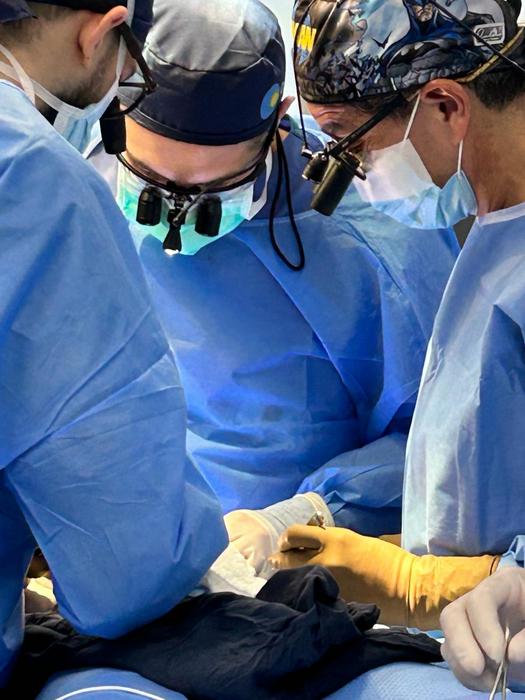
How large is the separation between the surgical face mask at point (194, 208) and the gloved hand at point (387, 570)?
0.70m

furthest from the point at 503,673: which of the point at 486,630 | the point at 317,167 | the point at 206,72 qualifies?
the point at 206,72

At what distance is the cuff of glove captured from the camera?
77.1 inches

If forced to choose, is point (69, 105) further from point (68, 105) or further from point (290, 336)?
point (290, 336)

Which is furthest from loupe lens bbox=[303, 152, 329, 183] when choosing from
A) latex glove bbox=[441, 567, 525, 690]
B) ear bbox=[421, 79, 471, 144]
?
latex glove bbox=[441, 567, 525, 690]

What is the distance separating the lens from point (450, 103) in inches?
63.5

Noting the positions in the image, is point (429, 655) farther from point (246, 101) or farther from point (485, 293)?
point (246, 101)

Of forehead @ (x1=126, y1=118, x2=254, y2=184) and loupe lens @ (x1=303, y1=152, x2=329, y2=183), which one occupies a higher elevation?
loupe lens @ (x1=303, y1=152, x2=329, y2=183)

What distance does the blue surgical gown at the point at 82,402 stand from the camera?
3.37 ft

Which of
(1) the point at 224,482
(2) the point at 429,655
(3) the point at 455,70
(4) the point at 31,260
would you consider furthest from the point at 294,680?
(1) the point at 224,482

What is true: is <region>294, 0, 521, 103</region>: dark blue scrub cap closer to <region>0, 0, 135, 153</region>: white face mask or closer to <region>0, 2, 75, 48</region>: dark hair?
<region>0, 0, 135, 153</region>: white face mask

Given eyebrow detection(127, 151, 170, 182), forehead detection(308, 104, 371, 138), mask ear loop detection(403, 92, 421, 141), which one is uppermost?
mask ear loop detection(403, 92, 421, 141)

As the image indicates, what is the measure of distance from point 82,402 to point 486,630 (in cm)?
45

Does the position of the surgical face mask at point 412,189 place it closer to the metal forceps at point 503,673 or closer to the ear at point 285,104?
the ear at point 285,104

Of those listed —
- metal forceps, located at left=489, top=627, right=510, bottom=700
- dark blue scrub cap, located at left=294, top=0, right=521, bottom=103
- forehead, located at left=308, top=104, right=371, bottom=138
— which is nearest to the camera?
metal forceps, located at left=489, top=627, right=510, bottom=700
